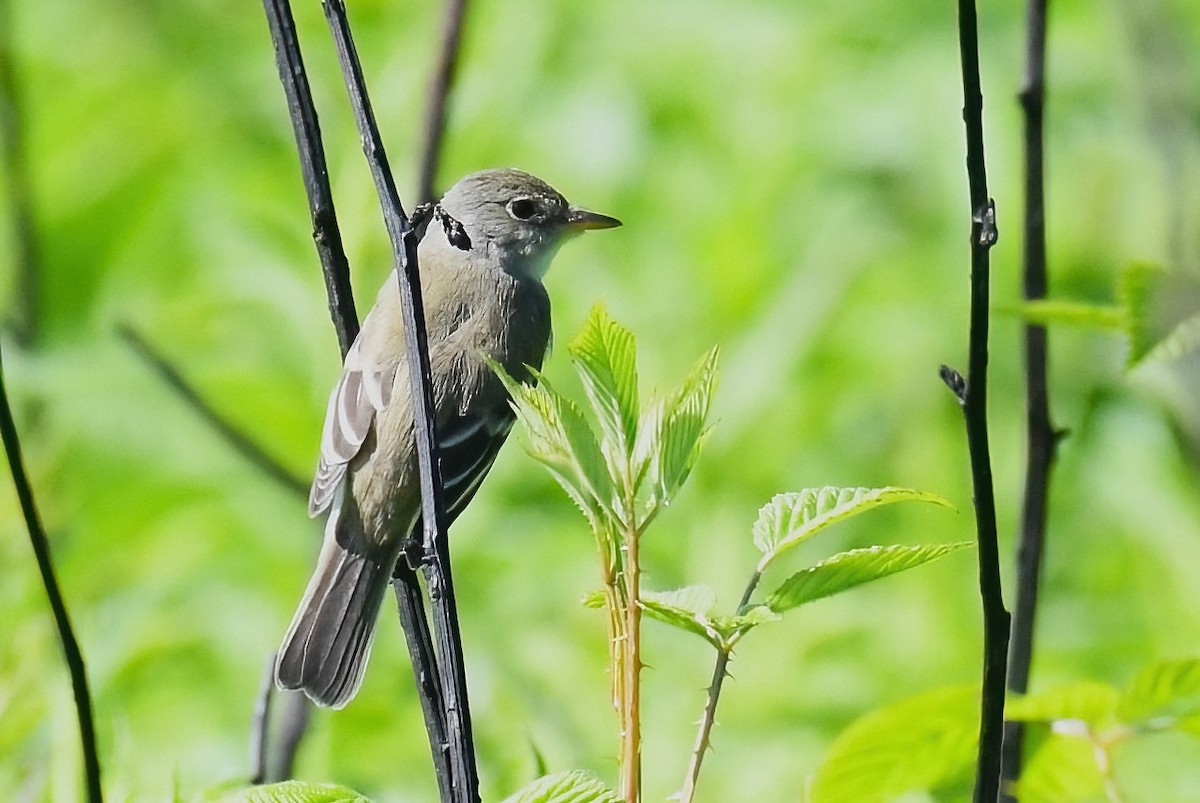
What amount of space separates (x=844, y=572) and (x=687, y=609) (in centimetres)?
→ 12

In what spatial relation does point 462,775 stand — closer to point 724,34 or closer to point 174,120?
point 724,34

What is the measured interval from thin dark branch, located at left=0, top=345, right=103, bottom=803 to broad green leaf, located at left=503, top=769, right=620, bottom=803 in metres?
0.32

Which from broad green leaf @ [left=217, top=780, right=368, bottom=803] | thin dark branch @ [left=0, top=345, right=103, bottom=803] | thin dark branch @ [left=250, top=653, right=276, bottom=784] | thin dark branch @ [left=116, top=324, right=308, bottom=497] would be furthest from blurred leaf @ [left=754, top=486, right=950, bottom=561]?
thin dark branch @ [left=116, top=324, right=308, bottom=497]

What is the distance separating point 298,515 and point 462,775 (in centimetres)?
241

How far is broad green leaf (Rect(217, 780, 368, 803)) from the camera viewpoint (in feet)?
3.51

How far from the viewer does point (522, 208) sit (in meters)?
3.21

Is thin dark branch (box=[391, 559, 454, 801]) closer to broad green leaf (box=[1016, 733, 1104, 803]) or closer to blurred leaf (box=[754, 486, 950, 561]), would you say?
blurred leaf (box=[754, 486, 950, 561])

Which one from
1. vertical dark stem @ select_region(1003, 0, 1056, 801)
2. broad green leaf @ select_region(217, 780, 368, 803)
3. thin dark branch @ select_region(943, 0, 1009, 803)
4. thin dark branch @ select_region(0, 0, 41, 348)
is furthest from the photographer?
thin dark branch @ select_region(0, 0, 41, 348)

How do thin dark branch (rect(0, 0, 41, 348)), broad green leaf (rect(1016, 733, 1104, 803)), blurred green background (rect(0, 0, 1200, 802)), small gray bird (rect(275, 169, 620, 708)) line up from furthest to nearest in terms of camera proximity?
thin dark branch (rect(0, 0, 41, 348)) < blurred green background (rect(0, 0, 1200, 802)) < small gray bird (rect(275, 169, 620, 708)) < broad green leaf (rect(1016, 733, 1104, 803))

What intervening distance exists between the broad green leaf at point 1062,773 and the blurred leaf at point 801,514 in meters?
0.52

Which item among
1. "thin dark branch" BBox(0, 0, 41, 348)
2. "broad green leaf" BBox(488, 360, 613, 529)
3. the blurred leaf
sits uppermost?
"thin dark branch" BBox(0, 0, 41, 348)

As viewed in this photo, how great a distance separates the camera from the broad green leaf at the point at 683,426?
44.3 inches

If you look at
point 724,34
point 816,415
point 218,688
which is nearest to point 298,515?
point 218,688

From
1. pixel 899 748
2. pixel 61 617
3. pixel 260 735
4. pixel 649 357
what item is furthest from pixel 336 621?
pixel 649 357
